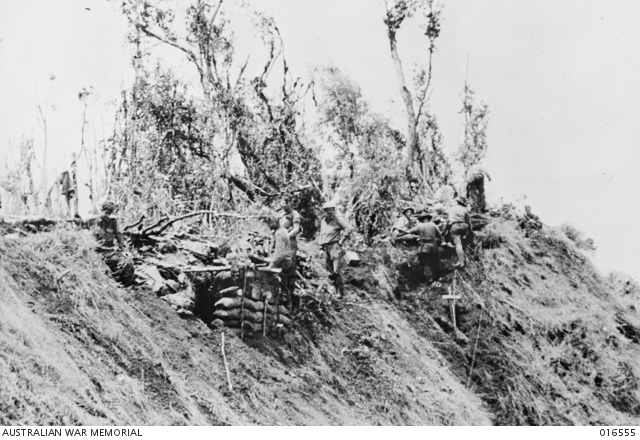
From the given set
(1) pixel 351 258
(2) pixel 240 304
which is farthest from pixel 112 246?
(1) pixel 351 258

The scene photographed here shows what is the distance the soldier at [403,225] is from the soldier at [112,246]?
17.3ft

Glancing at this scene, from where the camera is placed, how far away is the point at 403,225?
48.6 feet

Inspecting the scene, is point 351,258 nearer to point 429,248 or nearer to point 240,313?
point 429,248

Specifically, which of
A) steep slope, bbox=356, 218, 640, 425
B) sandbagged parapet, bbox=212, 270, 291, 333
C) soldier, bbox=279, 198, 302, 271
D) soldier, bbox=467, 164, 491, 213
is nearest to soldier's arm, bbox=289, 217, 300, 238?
soldier, bbox=279, 198, 302, 271

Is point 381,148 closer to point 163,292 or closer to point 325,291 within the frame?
point 325,291

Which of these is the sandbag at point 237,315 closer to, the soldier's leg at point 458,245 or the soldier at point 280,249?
the soldier at point 280,249

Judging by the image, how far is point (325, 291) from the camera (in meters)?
12.7

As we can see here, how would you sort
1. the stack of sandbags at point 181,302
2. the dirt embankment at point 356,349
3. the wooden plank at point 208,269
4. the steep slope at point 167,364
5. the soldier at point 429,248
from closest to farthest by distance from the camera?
1. the steep slope at point 167,364
2. the dirt embankment at point 356,349
3. the stack of sandbags at point 181,302
4. the wooden plank at point 208,269
5. the soldier at point 429,248

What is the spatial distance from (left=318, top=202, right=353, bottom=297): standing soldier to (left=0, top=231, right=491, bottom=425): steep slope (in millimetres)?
618

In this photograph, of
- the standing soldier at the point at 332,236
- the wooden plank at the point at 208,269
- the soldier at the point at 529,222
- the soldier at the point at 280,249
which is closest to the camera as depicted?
the wooden plank at the point at 208,269

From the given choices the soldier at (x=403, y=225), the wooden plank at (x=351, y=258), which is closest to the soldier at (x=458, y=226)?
the soldier at (x=403, y=225)

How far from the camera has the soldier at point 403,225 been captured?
14453 mm

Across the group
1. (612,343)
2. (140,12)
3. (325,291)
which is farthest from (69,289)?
(612,343)
